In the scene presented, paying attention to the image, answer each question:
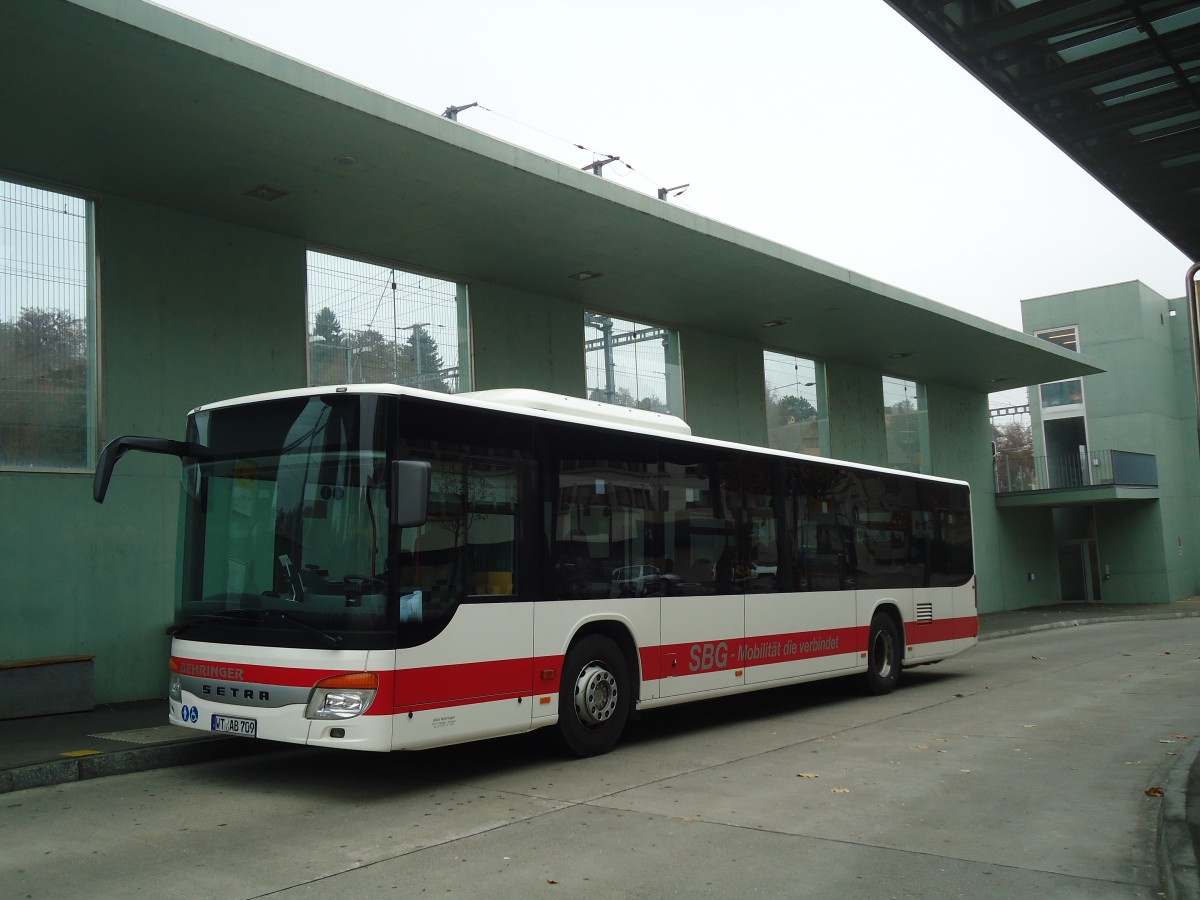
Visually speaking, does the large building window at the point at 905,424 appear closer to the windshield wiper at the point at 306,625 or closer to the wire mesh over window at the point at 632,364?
the wire mesh over window at the point at 632,364

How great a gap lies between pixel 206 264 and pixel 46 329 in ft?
7.24

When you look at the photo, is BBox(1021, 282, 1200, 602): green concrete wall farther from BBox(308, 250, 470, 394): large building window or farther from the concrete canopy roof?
BBox(308, 250, 470, 394): large building window

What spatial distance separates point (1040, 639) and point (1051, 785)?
16401 mm

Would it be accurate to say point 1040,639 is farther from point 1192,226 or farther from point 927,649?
point 1192,226

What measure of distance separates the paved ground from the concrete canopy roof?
5.98 meters

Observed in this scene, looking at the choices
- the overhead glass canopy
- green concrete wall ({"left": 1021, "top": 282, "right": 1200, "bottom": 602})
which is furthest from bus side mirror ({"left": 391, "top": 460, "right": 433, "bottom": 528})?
green concrete wall ({"left": 1021, "top": 282, "right": 1200, "bottom": 602})

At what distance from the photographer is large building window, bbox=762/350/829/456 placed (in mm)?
23703

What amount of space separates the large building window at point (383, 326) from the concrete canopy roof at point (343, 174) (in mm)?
333

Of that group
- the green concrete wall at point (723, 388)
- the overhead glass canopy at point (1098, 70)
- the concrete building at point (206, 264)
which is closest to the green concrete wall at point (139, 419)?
the concrete building at point (206, 264)

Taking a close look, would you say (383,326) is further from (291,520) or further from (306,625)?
(306,625)

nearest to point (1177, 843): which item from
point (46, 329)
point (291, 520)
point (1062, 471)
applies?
point (291, 520)

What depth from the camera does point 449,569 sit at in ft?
26.4

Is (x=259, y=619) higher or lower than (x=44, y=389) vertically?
lower

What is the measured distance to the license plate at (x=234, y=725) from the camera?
7676 mm
